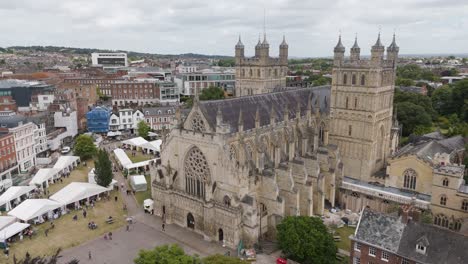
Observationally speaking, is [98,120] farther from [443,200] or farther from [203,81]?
[443,200]

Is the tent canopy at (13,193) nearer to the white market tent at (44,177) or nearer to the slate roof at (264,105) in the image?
the white market tent at (44,177)

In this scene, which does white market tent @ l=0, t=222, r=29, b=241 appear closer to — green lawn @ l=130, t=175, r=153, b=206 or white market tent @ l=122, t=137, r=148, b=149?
green lawn @ l=130, t=175, r=153, b=206

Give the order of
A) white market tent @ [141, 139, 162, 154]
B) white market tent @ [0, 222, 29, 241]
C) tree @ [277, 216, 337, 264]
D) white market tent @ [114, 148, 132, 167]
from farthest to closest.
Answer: white market tent @ [141, 139, 162, 154], white market tent @ [114, 148, 132, 167], white market tent @ [0, 222, 29, 241], tree @ [277, 216, 337, 264]

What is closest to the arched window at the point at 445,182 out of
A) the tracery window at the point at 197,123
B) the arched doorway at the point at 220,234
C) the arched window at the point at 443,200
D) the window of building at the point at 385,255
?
the arched window at the point at 443,200

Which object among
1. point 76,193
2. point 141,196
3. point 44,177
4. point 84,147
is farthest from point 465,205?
point 84,147

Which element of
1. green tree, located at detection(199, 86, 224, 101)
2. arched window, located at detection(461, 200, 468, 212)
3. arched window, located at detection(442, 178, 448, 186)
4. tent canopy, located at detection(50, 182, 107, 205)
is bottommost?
tent canopy, located at detection(50, 182, 107, 205)

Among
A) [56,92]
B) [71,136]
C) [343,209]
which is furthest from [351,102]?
[56,92]

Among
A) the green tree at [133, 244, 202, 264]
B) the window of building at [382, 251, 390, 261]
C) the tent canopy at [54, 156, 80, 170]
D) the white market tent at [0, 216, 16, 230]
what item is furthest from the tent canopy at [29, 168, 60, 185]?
the window of building at [382, 251, 390, 261]
